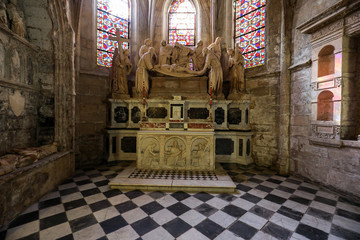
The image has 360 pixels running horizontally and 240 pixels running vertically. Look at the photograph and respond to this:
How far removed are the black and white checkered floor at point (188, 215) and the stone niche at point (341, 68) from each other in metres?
1.56

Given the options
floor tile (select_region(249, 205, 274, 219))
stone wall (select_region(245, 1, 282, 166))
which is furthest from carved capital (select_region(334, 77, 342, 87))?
floor tile (select_region(249, 205, 274, 219))

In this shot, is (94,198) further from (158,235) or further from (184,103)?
(184,103)

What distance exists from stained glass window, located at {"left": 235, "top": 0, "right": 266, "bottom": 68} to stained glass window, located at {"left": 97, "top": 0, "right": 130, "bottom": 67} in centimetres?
487

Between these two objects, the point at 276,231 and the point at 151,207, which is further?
the point at 151,207

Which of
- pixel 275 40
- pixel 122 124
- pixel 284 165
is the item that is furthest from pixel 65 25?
pixel 284 165

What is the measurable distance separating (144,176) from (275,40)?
6080 mm

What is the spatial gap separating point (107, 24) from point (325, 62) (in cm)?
737

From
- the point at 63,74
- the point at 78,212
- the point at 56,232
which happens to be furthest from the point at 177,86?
the point at 56,232

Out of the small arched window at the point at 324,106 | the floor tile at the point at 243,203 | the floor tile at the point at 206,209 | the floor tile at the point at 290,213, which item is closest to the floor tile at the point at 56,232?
the floor tile at the point at 206,209

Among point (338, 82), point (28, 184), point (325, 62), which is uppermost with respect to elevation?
point (325, 62)

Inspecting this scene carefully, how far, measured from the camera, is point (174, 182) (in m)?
3.41

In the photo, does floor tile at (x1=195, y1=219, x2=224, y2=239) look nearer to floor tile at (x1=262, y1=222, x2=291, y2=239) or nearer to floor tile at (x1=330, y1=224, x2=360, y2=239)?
floor tile at (x1=262, y1=222, x2=291, y2=239)

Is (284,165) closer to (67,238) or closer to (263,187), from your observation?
(263,187)

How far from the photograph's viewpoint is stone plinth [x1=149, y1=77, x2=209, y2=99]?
18.8 ft
